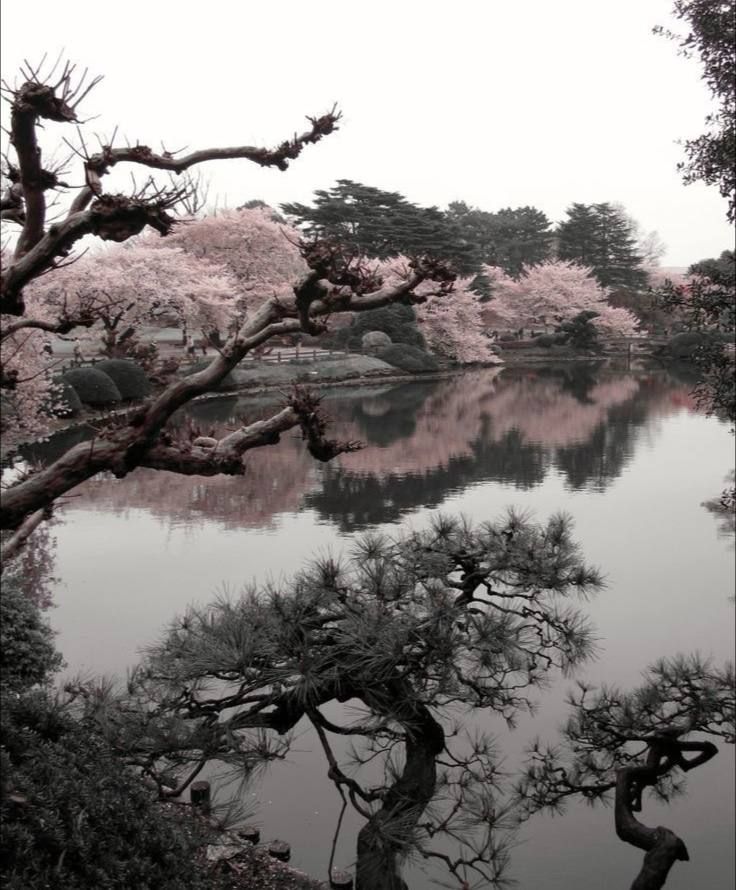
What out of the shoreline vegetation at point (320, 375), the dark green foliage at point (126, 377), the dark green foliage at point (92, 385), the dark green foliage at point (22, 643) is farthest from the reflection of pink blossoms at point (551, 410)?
the dark green foliage at point (22, 643)

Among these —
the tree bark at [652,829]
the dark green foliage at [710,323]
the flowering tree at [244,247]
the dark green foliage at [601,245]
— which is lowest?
the tree bark at [652,829]

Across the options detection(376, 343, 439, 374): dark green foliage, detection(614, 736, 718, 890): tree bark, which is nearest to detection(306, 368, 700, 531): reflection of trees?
detection(376, 343, 439, 374): dark green foliage

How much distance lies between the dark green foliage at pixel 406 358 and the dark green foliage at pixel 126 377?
12.3 meters

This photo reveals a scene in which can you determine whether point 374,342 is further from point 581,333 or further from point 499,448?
point 499,448

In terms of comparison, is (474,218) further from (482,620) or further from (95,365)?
(482,620)

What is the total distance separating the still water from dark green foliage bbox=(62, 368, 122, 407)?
2.35 metres

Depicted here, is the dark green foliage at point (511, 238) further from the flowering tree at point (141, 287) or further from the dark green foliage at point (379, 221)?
the flowering tree at point (141, 287)

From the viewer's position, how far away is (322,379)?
97.2 feet

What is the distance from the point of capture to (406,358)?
33.0 metres

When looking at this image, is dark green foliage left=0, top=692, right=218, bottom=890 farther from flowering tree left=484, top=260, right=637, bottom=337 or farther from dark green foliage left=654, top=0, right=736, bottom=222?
flowering tree left=484, top=260, right=637, bottom=337

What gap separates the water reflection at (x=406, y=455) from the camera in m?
13.6

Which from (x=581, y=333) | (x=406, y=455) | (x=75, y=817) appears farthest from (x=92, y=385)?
(x=581, y=333)

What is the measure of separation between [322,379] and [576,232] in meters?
27.8

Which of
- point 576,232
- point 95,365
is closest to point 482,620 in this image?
point 95,365
